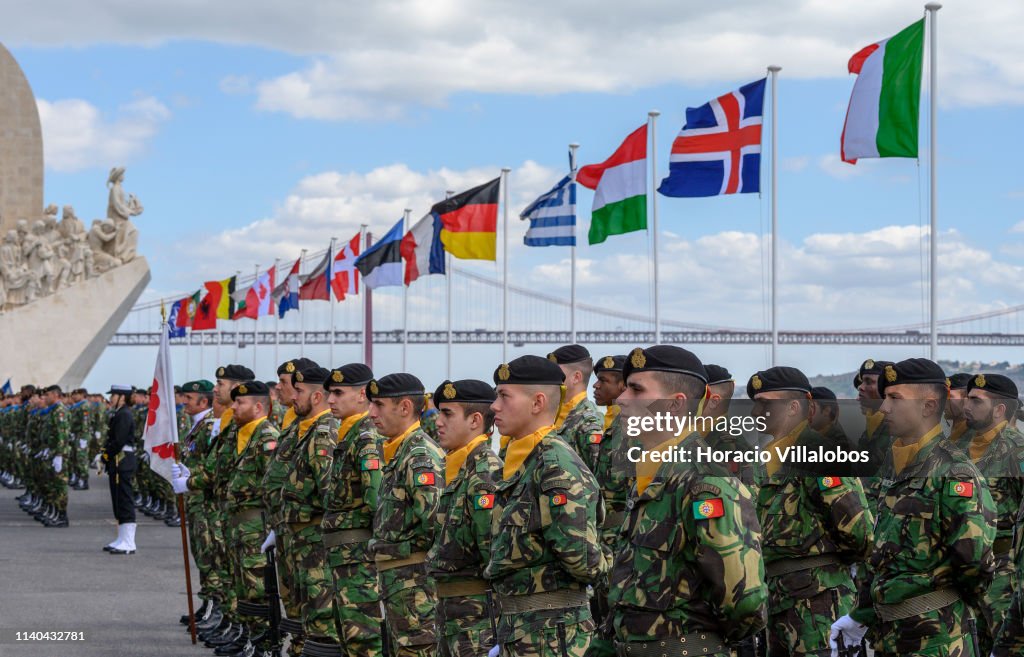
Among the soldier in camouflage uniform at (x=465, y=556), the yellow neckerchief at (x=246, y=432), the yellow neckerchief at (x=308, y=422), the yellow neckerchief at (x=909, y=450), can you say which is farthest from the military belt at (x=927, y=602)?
the yellow neckerchief at (x=246, y=432)

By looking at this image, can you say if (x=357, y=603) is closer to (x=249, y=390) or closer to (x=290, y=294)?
(x=249, y=390)

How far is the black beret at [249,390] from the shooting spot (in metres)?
8.48

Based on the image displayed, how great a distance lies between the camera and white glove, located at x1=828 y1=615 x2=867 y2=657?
4.77m

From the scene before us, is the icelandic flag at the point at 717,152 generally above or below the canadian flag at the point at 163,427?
above

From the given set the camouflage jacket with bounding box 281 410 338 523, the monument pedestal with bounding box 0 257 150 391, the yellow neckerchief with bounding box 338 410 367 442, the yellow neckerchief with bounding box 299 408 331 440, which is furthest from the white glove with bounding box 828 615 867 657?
the monument pedestal with bounding box 0 257 150 391

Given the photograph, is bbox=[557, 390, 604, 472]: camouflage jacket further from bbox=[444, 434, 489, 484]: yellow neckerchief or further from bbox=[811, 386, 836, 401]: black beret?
bbox=[444, 434, 489, 484]: yellow neckerchief

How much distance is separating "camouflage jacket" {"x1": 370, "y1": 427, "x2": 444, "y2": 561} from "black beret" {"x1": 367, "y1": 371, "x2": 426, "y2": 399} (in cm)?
53

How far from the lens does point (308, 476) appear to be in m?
7.11

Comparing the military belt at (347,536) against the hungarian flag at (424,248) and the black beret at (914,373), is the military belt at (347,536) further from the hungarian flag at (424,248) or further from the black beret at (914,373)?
the hungarian flag at (424,248)

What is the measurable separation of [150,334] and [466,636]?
230ft

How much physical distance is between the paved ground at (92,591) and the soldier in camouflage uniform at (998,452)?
16.4 ft

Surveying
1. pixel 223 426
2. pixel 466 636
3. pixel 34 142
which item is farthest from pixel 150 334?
pixel 466 636

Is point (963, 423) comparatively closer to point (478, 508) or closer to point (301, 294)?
point (478, 508)

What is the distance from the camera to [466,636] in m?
4.96
